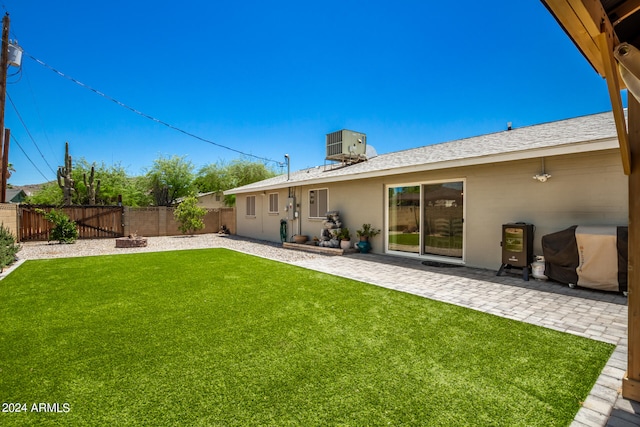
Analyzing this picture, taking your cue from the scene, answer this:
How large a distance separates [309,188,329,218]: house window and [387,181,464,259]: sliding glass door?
2.93m

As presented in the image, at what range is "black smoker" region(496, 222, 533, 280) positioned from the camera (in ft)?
18.7

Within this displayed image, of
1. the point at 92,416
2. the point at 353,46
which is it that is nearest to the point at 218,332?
the point at 92,416

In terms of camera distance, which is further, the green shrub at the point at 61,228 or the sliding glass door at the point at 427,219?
the green shrub at the point at 61,228

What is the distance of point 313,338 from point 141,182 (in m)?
28.9

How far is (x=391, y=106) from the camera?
48.6ft

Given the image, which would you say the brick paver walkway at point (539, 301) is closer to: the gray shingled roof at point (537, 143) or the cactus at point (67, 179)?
the gray shingled roof at point (537, 143)

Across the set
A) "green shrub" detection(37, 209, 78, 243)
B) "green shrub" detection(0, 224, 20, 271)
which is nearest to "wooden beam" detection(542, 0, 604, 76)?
"green shrub" detection(0, 224, 20, 271)

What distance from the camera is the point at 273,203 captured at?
14.2 m

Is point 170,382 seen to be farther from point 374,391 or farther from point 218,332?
point 374,391

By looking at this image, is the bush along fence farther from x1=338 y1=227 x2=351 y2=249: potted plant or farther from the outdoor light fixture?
the outdoor light fixture

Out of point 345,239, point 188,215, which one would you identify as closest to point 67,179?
point 188,215

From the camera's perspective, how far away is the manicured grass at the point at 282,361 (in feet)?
6.38

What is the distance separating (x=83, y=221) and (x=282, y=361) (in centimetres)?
1590

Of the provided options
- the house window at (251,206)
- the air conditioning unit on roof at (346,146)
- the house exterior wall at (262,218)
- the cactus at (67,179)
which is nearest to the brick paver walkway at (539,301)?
the air conditioning unit on roof at (346,146)
